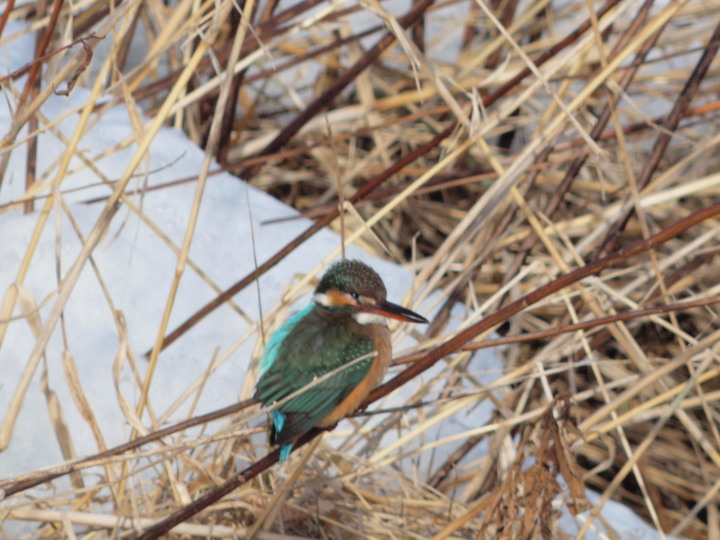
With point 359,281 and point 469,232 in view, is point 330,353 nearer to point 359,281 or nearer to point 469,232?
point 359,281

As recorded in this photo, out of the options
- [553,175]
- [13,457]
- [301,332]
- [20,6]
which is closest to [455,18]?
[553,175]

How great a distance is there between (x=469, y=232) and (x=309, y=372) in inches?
26.7

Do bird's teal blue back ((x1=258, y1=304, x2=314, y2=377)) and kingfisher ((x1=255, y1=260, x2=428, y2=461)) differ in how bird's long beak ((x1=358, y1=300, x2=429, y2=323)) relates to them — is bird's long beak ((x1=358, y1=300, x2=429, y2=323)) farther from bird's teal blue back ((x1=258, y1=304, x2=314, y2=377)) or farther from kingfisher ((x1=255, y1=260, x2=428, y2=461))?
bird's teal blue back ((x1=258, y1=304, x2=314, y2=377))

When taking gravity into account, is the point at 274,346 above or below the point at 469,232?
below

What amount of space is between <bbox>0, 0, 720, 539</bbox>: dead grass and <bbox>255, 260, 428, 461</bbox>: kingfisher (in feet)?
0.30

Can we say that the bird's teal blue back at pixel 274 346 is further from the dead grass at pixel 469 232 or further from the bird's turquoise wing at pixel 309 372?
the dead grass at pixel 469 232

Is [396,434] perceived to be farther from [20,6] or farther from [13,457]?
[20,6]

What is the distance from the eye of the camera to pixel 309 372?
1.37 m

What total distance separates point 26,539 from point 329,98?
125 cm

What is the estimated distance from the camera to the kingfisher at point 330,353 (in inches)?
51.3

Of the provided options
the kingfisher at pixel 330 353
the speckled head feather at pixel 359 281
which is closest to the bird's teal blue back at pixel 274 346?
the kingfisher at pixel 330 353

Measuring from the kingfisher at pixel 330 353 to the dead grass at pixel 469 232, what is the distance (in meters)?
0.09

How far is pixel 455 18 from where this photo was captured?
109 inches

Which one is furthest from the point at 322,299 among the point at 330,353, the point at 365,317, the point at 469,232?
the point at 469,232
